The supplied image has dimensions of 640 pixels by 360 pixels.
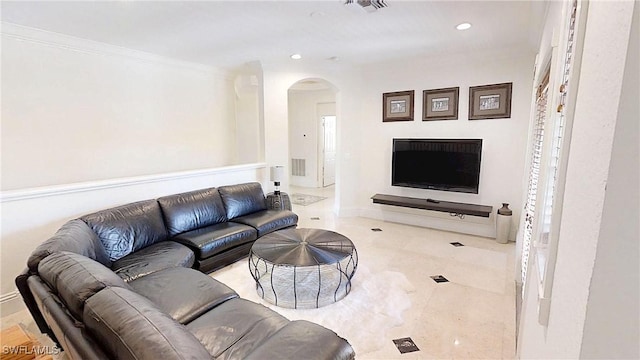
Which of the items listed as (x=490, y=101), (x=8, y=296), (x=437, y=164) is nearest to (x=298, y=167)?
(x=437, y=164)

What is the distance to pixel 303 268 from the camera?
114 inches

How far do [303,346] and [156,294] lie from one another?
1.15 meters

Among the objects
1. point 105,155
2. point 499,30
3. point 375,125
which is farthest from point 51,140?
point 499,30

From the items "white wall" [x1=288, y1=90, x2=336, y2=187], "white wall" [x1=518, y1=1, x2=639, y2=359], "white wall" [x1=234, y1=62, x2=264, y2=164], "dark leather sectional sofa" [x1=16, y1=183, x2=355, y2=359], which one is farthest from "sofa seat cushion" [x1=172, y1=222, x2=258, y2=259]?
"white wall" [x1=288, y1=90, x2=336, y2=187]

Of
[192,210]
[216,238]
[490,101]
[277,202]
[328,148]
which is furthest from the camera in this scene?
[328,148]

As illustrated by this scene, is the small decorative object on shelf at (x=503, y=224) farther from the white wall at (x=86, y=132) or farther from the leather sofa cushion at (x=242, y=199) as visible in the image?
the white wall at (x=86, y=132)

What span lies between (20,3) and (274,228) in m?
3.16

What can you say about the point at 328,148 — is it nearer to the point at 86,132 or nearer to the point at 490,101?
the point at 490,101

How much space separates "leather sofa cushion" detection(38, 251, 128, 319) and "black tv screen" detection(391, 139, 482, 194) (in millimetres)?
4128

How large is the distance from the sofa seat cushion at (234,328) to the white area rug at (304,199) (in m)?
4.72

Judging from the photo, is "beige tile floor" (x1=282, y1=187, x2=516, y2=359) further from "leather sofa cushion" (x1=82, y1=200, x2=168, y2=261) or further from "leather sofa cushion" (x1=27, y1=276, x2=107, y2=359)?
"leather sofa cushion" (x1=82, y1=200, x2=168, y2=261)

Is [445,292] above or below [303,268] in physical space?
below

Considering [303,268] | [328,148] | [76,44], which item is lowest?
[303,268]

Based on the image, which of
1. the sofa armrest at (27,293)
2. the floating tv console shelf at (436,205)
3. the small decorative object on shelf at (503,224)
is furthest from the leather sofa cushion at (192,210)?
the small decorative object on shelf at (503,224)
